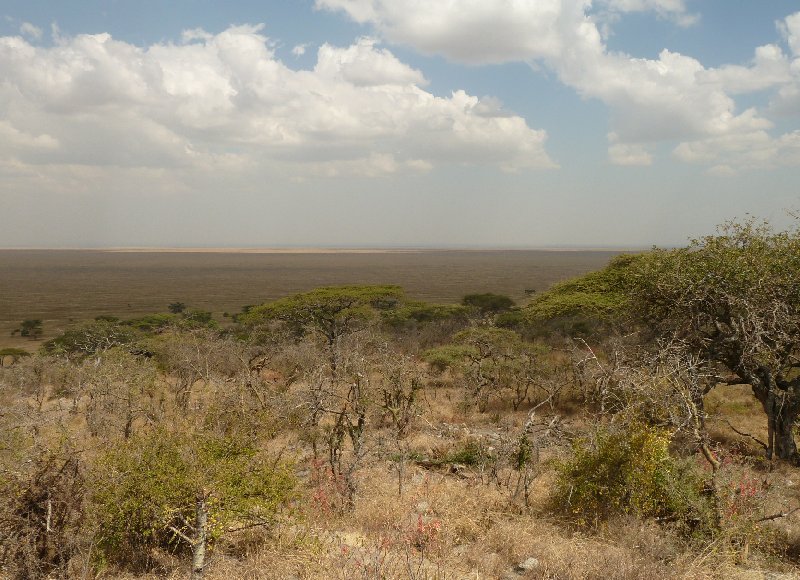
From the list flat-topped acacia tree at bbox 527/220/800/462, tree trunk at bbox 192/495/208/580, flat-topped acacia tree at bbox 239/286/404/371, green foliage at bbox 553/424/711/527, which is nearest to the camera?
tree trunk at bbox 192/495/208/580

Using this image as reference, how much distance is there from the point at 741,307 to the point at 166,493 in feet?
41.9

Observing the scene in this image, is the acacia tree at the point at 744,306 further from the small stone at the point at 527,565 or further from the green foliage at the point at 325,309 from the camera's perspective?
the green foliage at the point at 325,309

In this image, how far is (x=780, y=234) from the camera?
14.1 metres

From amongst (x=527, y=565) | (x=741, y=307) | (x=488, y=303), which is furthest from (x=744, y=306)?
(x=488, y=303)

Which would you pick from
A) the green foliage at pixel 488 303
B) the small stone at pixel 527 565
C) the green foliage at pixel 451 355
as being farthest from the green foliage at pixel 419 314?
the small stone at pixel 527 565

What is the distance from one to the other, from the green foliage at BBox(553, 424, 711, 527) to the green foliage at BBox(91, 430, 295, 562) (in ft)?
15.2

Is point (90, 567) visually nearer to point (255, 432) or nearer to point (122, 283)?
point (255, 432)

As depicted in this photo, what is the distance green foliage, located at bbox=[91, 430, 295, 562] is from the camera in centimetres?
708

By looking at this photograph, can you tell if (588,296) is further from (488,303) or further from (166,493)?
(488,303)

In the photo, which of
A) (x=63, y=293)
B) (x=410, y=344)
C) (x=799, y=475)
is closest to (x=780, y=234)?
(x=799, y=475)

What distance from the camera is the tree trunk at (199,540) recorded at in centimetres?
632

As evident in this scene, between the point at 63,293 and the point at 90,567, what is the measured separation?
105 m

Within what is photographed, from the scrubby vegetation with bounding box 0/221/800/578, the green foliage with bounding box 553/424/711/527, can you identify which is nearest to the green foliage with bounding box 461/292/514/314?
the scrubby vegetation with bounding box 0/221/800/578

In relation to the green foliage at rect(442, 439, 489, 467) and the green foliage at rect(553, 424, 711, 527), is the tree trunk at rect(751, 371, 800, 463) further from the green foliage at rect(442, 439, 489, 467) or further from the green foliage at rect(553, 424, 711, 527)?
the green foliage at rect(442, 439, 489, 467)
